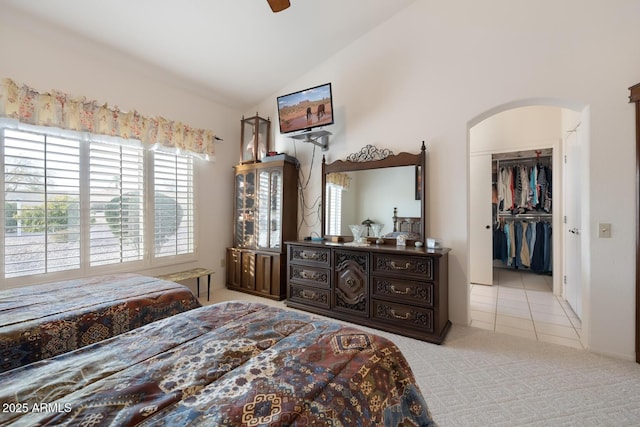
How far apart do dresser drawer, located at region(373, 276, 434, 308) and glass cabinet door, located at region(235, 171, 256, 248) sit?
1.99 metres

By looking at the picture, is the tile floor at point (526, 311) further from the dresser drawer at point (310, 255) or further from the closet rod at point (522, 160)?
the closet rod at point (522, 160)

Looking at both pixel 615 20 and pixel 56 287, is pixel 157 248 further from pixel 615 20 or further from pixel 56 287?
pixel 615 20

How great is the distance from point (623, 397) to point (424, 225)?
1805 millimetres

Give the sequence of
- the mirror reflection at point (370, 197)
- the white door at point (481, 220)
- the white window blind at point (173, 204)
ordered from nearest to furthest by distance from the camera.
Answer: the mirror reflection at point (370, 197)
the white window blind at point (173, 204)
the white door at point (481, 220)

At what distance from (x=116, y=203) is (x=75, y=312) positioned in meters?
1.82

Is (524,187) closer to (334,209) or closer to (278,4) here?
(334,209)

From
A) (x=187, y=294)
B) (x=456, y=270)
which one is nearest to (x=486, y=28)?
(x=456, y=270)

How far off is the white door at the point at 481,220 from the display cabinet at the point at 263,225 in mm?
2829

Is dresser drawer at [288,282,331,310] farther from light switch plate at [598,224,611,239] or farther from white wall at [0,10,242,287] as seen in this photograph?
light switch plate at [598,224,611,239]

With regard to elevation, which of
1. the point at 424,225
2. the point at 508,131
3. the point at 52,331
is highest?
the point at 508,131

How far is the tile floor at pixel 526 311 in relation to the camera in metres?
2.72

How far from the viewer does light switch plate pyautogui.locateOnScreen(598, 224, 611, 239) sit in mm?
2270

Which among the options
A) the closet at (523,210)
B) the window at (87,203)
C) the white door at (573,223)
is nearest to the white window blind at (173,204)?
the window at (87,203)

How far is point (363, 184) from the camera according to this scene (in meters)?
3.38
